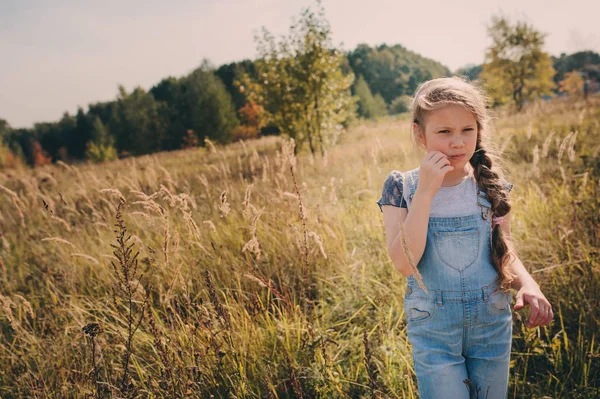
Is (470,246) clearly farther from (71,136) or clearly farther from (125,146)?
(71,136)

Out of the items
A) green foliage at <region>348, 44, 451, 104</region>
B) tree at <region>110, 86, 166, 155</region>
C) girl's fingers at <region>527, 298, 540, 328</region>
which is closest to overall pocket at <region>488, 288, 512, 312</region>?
girl's fingers at <region>527, 298, 540, 328</region>

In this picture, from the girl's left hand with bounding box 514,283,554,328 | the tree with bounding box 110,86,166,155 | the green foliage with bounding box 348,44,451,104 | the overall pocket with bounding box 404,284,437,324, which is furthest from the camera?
the green foliage with bounding box 348,44,451,104

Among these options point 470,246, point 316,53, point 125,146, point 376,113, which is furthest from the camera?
point 376,113

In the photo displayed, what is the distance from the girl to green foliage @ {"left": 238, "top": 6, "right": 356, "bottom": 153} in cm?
812

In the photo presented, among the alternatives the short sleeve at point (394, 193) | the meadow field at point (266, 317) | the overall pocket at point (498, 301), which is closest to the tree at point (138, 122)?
the meadow field at point (266, 317)

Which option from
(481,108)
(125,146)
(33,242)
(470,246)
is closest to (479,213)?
(470,246)

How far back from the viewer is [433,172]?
1.23 meters

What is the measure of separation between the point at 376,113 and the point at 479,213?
4568cm

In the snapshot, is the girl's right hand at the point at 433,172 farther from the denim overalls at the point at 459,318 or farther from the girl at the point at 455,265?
the denim overalls at the point at 459,318

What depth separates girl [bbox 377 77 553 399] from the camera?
1256 mm

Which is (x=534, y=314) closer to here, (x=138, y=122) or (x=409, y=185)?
(x=409, y=185)

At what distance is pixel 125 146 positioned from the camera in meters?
36.3

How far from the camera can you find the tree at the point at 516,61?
22000 mm

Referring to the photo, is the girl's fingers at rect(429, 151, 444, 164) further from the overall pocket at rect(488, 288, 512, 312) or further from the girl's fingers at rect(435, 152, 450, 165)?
the overall pocket at rect(488, 288, 512, 312)
